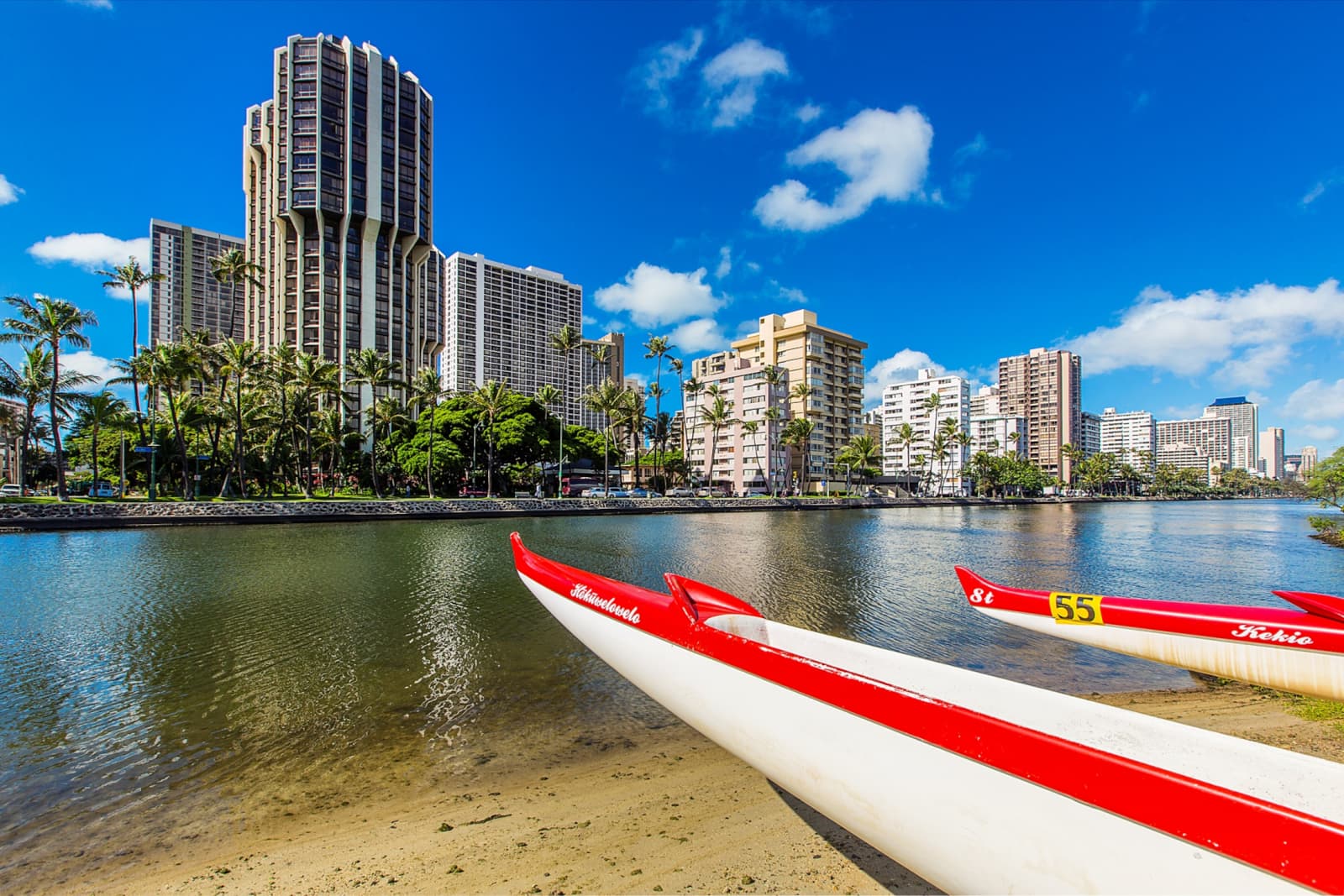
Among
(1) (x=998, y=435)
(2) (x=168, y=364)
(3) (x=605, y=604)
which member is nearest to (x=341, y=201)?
(2) (x=168, y=364)

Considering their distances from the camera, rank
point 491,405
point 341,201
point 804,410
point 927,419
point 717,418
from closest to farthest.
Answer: point 491,405 < point 341,201 < point 717,418 < point 804,410 < point 927,419

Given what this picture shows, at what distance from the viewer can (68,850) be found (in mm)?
4355

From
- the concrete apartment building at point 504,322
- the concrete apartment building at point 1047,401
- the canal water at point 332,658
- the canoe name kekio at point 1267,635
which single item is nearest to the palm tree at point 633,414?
the canal water at point 332,658

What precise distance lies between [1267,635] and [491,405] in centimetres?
5602

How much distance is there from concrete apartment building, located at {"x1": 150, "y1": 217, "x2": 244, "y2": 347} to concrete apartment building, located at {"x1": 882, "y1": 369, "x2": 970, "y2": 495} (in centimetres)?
14865

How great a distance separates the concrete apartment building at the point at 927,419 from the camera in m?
131

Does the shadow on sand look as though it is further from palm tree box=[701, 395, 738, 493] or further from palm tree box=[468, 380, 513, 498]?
palm tree box=[701, 395, 738, 493]

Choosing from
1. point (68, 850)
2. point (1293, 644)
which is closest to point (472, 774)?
point (68, 850)

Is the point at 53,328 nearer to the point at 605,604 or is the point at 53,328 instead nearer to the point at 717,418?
the point at 605,604

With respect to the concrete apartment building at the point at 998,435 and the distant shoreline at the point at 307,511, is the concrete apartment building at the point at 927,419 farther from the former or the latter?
the distant shoreline at the point at 307,511

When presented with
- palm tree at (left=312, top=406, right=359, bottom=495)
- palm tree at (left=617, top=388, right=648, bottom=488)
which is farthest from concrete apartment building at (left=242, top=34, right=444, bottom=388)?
palm tree at (left=617, top=388, right=648, bottom=488)

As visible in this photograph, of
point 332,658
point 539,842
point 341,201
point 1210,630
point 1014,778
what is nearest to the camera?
point 1014,778

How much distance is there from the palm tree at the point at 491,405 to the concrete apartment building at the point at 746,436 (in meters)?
34.8

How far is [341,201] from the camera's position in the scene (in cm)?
7944
